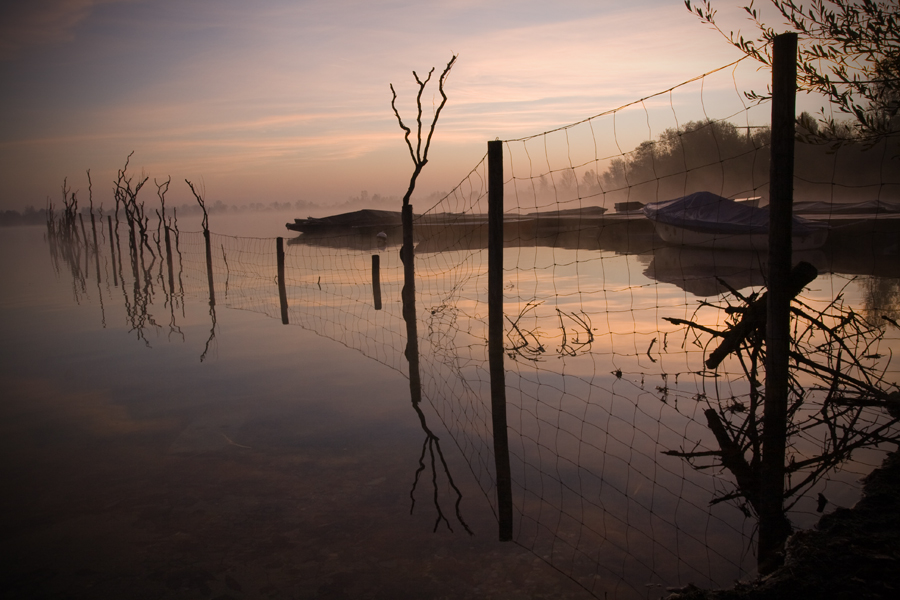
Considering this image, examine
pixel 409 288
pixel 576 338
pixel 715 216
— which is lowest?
pixel 576 338

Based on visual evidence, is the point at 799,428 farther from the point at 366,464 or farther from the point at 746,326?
the point at 366,464

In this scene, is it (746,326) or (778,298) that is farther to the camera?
(746,326)

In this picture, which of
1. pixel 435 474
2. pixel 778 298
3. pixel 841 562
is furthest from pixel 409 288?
pixel 841 562

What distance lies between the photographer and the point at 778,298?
9.71 ft

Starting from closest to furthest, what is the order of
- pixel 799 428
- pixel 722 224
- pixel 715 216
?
pixel 799 428, pixel 722 224, pixel 715 216

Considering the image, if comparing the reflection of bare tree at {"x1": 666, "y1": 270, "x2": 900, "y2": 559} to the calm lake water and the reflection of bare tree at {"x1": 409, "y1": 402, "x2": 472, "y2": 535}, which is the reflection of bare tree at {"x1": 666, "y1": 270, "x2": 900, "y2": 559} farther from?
the reflection of bare tree at {"x1": 409, "y1": 402, "x2": 472, "y2": 535}

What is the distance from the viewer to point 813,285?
12.0 m

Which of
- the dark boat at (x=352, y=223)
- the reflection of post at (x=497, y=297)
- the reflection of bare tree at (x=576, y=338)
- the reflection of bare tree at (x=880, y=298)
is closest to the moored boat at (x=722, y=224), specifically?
the reflection of bare tree at (x=880, y=298)

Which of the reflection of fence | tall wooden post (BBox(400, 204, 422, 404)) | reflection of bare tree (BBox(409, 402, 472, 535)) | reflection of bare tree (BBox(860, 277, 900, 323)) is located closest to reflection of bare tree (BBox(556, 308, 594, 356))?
the reflection of fence

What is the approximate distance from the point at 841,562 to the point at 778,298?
1205 millimetres

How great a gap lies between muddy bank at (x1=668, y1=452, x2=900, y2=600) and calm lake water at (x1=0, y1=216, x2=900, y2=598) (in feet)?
1.61

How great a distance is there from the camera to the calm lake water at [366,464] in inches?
130

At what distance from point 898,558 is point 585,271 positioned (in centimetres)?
1440

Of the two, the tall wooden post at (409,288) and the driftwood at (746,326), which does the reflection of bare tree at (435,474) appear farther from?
the driftwood at (746,326)
